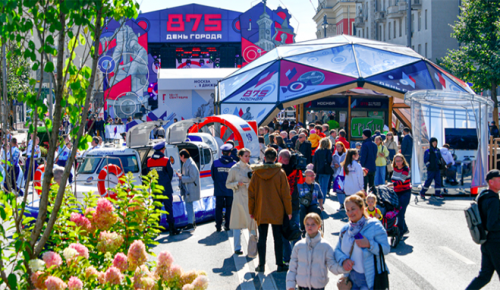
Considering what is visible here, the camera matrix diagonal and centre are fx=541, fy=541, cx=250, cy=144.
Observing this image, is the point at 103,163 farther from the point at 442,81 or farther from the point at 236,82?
the point at 442,81

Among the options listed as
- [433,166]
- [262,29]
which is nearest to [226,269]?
[433,166]

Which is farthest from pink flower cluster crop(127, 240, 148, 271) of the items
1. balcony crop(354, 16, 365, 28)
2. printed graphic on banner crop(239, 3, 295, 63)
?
balcony crop(354, 16, 365, 28)

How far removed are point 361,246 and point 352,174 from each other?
6.21m

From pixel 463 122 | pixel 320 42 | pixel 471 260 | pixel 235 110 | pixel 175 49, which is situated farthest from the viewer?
pixel 175 49

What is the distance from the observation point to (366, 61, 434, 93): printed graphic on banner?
874 inches

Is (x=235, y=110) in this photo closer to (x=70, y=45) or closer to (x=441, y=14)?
(x=70, y=45)

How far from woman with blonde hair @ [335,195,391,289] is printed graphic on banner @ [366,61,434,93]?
58.3 ft

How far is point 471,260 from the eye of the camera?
27.4 ft

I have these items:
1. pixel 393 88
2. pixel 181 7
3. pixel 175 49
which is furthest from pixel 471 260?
pixel 181 7

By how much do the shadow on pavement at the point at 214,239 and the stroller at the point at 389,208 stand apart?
296cm

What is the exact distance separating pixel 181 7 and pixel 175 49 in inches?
173

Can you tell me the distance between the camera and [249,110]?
23.9 metres

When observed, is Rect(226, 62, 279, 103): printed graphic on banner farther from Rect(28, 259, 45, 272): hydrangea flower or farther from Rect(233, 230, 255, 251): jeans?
Rect(28, 259, 45, 272): hydrangea flower

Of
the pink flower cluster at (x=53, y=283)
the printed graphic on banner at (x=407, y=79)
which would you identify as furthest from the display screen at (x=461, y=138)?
the pink flower cluster at (x=53, y=283)
